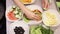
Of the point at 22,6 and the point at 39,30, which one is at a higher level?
the point at 22,6

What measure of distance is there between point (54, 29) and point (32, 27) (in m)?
Result: 0.18

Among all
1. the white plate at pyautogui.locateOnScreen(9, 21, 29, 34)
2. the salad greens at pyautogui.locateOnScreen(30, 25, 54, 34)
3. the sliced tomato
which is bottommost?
the salad greens at pyautogui.locateOnScreen(30, 25, 54, 34)

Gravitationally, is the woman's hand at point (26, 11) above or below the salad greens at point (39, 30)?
above

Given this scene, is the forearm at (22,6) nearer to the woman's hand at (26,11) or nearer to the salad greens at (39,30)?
the woman's hand at (26,11)

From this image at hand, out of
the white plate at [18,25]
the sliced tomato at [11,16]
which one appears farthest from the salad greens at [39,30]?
the sliced tomato at [11,16]

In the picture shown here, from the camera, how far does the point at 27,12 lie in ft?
5.25

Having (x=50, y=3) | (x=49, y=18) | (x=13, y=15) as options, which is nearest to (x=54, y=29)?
(x=49, y=18)

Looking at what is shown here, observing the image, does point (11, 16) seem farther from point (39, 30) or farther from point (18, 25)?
point (39, 30)

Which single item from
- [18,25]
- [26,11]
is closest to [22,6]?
[26,11]

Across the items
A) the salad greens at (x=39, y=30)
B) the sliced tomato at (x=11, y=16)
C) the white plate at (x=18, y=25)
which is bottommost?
the salad greens at (x=39, y=30)

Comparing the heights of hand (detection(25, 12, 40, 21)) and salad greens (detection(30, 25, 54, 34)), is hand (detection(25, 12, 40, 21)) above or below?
above

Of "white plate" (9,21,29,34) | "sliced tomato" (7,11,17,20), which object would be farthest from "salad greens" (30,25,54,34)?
"sliced tomato" (7,11,17,20)

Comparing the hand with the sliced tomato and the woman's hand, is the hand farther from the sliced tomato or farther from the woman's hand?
the sliced tomato

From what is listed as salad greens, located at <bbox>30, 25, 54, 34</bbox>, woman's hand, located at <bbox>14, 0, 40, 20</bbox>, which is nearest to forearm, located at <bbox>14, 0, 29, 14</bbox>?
woman's hand, located at <bbox>14, 0, 40, 20</bbox>
